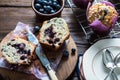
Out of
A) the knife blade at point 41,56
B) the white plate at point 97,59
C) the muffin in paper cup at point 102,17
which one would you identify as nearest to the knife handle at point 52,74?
the knife blade at point 41,56

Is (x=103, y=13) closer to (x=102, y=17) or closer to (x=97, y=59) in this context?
(x=102, y=17)

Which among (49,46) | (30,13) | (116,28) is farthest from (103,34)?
(30,13)

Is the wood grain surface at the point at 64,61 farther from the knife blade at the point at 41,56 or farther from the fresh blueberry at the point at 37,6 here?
the fresh blueberry at the point at 37,6

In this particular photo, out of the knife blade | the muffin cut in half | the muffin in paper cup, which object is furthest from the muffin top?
the knife blade

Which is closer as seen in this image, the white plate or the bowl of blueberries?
the white plate

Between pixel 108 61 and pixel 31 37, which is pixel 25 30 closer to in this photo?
pixel 31 37

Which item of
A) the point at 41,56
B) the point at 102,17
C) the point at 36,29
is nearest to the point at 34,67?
the point at 41,56

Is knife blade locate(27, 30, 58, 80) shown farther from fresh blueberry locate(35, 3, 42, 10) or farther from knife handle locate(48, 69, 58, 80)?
fresh blueberry locate(35, 3, 42, 10)
